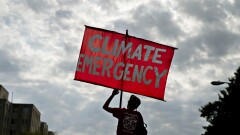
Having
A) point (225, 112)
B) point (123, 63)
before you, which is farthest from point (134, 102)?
Result: point (225, 112)

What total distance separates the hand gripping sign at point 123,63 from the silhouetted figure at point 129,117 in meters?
1.82

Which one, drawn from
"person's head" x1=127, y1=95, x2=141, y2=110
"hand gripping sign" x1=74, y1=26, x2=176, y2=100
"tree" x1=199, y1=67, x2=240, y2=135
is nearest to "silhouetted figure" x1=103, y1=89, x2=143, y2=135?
"person's head" x1=127, y1=95, x2=141, y2=110

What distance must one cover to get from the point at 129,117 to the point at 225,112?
46247mm

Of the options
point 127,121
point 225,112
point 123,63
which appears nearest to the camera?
point 127,121

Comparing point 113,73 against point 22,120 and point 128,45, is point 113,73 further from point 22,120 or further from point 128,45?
point 22,120

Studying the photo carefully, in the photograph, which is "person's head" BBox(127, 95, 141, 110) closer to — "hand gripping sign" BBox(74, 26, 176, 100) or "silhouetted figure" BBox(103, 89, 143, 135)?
"silhouetted figure" BBox(103, 89, 143, 135)

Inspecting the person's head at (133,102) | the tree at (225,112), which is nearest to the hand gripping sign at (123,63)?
the person's head at (133,102)

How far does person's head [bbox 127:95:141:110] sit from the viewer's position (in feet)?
27.6

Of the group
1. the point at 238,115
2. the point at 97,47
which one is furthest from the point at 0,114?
the point at 97,47

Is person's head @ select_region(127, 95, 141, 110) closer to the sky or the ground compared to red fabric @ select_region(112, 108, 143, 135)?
closer to the sky

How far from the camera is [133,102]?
845cm

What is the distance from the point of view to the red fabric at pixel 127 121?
8.39 meters

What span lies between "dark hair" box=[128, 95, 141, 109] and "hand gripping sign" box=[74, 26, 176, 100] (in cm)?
182

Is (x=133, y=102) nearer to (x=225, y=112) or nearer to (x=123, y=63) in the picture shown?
(x=123, y=63)
